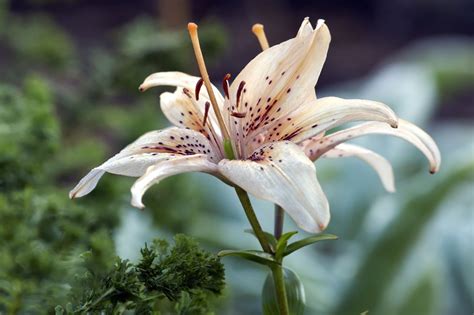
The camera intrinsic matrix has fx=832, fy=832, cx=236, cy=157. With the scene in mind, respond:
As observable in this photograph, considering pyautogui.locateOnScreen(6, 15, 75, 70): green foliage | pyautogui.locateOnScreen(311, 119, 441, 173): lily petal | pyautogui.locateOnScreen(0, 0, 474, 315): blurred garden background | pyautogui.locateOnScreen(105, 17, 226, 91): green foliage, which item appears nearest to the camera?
pyautogui.locateOnScreen(311, 119, 441, 173): lily petal

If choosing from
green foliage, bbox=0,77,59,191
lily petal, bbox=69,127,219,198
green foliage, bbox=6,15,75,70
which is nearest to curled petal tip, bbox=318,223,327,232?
lily petal, bbox=69,127,219,198

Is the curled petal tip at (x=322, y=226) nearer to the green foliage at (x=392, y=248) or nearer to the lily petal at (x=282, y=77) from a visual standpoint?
the lily petal at (x=282, y=77)

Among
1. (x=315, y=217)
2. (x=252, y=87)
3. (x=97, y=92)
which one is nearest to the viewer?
(x=315, y=217)

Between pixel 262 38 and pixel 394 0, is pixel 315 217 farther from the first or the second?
pixel 394 0

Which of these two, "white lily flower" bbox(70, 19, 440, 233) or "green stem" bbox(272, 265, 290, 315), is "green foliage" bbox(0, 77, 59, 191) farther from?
"green stem" bbox(272, 265, 290, 315)

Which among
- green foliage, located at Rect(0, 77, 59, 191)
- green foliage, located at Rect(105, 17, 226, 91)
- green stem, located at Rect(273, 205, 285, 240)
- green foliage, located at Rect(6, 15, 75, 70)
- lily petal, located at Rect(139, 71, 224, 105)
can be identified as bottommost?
green stem, located at Rect(273, 205, 285, 240)

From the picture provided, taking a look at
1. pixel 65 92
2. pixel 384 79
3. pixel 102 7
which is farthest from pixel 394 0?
pixel 65 92

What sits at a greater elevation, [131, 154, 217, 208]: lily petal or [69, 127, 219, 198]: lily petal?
[69, 127, 219, 198]: lily petal

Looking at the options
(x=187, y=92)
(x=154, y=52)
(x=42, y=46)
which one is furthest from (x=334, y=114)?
(x=42, y=46)
